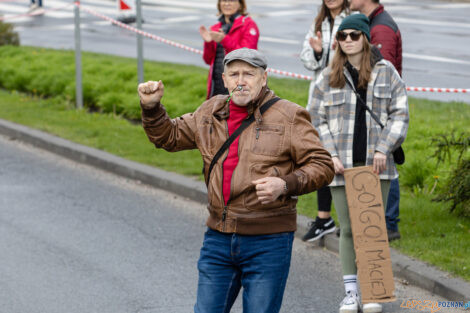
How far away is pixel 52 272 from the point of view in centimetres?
624

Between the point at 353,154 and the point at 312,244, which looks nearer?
the point at 353,154

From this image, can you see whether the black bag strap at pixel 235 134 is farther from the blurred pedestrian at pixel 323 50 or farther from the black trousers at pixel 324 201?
the black trousers at pixel 324 201

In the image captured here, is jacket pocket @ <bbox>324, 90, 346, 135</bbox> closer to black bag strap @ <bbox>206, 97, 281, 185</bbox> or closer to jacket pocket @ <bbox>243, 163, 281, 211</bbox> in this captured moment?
black bag strap @ <bbox>206, 97, 281, 185</bbox>

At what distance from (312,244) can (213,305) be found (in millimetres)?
3032

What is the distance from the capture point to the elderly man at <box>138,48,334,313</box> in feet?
13.0

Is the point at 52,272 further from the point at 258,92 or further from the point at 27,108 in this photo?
the point at 27,108

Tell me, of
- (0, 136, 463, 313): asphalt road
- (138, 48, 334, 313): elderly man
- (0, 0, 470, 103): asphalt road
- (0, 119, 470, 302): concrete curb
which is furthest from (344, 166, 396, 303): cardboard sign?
(0, 0, 470, 103): asphalt road

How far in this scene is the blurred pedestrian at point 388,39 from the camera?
20.8ft

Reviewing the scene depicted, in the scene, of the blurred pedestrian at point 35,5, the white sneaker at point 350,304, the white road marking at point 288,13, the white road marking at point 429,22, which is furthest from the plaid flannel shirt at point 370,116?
the blurred pedestrian at point 35,5

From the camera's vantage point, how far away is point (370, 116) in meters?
5.48

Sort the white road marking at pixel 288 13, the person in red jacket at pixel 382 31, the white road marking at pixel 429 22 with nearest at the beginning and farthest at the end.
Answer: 1. the person in red jacket at pixel 382 31
2. the white road marking at pixel 429 22
3. the white road marking at pixel 288 13

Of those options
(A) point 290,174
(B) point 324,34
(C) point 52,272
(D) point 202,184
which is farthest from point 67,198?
(A) point 290,174

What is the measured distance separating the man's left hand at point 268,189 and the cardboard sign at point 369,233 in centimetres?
170

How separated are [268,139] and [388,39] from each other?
2.67 metres
